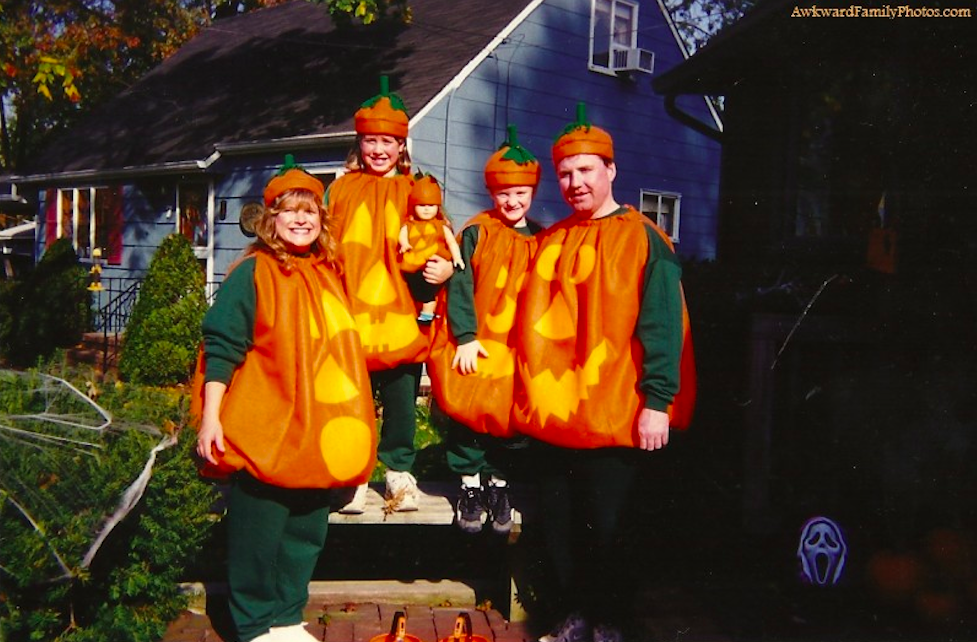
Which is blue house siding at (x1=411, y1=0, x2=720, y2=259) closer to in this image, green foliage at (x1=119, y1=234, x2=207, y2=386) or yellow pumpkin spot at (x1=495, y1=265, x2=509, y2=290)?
green foliage at (x1=119, y1=234, x2=207, y2=386)

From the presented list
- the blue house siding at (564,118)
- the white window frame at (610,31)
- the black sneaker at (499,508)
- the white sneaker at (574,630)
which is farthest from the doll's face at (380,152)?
the white window frame at (610,31)

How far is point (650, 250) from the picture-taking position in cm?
313

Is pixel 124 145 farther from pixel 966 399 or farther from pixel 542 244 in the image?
pixel 966 399

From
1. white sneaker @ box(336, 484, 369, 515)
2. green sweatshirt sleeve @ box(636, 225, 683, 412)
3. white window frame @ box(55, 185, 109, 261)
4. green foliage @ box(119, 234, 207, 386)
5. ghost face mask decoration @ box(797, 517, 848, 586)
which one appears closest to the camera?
green sweatshirt sleeve @ box(636, 225, 683, 412)

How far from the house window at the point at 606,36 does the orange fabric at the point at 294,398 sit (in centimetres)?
421

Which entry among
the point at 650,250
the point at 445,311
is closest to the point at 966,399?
the point at 650,250

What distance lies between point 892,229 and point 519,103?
3.14 metres

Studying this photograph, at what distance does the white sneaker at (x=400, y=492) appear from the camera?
12.0ft

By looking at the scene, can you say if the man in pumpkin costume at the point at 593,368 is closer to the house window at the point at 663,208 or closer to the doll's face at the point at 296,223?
the doll's face at the point at 296,223

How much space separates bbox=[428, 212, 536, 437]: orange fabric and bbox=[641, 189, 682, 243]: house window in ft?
10.5

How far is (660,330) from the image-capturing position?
3.04 m

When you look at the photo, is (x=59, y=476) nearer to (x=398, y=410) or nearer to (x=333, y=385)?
(x=333, y=385)

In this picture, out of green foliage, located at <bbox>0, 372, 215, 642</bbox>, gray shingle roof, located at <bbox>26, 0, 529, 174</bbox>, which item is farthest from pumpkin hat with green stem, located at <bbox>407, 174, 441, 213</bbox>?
gray shingle roof, located at <bbox>26, 0, 529, 174</bbox>

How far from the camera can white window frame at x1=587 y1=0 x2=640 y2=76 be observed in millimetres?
6156
